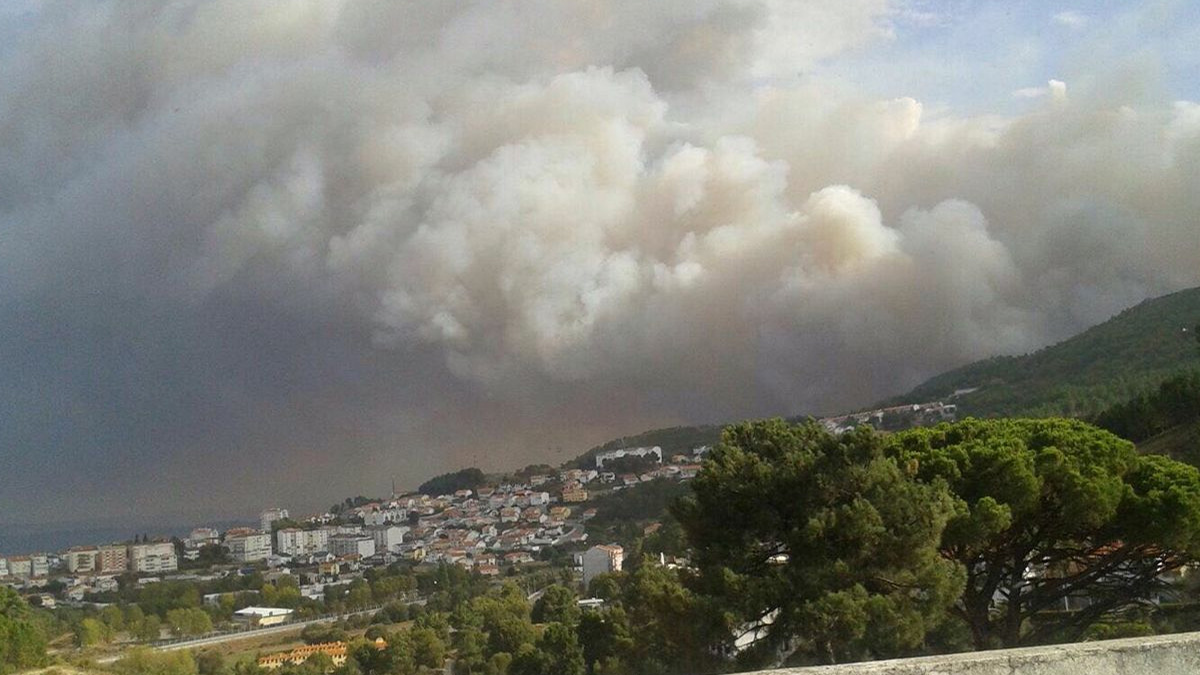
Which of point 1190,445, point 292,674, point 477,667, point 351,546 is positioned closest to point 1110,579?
point 1190,445

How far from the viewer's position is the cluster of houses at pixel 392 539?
97.6m

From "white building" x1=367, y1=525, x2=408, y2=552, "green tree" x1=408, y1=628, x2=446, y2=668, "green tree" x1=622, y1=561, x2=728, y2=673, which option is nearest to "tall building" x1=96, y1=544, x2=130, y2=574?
"white building" x1=367, y1=525, x2=408, y2=552

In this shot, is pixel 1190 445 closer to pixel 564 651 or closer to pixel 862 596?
pixel 564 651

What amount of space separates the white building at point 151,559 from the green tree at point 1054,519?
98126mm

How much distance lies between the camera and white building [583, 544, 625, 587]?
66.9 m

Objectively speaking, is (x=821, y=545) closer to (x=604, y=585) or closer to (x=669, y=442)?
(x=604, y=585)

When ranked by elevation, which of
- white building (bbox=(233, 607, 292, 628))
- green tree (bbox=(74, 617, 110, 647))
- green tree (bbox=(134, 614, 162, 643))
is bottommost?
white building (bbox=(233, 607, 292, 628))

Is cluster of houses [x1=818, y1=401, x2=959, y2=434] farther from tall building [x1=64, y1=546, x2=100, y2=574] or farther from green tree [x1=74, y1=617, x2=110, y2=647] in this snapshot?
tall building [x1=64, y1=546, x2=100, y2=574]

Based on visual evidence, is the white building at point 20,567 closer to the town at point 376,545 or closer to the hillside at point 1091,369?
the town at point 376,545

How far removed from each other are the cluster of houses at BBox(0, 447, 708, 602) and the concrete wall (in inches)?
2518

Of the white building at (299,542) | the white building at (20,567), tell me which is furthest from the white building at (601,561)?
the white building at (20,567)

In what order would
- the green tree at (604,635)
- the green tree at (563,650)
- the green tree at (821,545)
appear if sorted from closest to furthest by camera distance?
1. the green tree at (821,545)
2. the green tree at (604,635)
3. the green tree at (563,650)

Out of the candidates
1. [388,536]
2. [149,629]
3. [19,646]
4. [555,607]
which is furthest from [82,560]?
[555,607]

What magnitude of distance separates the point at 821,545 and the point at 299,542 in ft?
379
